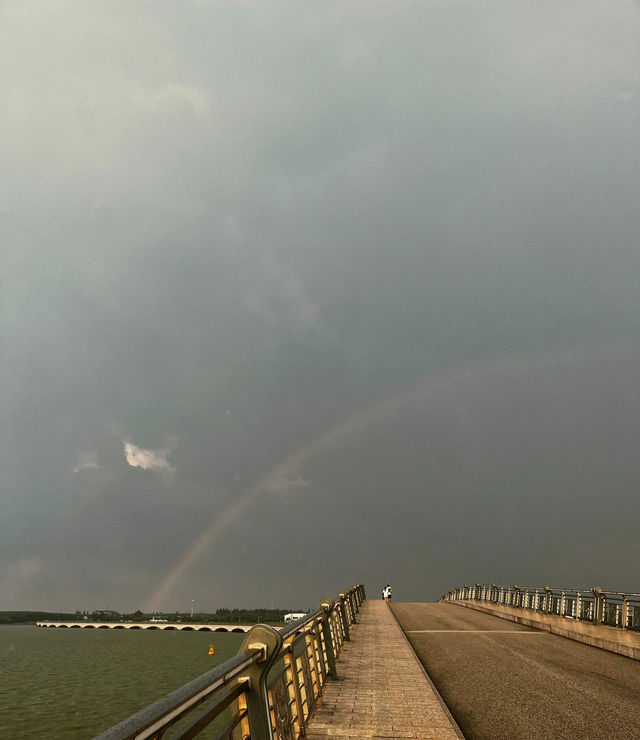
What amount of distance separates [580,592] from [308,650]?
68.0ft

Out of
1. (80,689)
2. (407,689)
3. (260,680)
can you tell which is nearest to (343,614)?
(407,689)

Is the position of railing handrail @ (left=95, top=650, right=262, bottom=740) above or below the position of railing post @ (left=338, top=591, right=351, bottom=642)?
below

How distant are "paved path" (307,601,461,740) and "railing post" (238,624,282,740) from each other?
2.95m

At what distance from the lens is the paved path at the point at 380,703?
726cm

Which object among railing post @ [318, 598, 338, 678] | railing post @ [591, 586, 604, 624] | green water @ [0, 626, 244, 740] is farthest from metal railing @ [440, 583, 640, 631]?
green water @ [0, 626, 244, 740]

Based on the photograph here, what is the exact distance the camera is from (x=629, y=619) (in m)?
20.6

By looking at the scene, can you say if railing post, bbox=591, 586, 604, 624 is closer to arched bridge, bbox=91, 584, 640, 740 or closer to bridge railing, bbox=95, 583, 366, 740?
arched bridge, bbox=91, 584, 640, 740

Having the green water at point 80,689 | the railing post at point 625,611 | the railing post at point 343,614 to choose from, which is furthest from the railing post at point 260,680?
the green water at point 80,689

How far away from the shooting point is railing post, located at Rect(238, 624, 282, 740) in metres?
4.33

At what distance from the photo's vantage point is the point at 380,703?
8828 mm

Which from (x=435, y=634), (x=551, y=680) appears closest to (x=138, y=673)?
(x=435, y=634)

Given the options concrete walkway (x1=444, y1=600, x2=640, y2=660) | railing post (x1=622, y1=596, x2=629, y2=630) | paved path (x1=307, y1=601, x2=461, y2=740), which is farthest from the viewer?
railing post (x1=622, y1=596, x2=629, y2=630)

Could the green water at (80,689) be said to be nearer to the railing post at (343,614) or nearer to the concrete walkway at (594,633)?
the concrete walkway at (594,633)

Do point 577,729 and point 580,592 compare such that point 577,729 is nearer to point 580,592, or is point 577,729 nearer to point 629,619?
point 629,619
